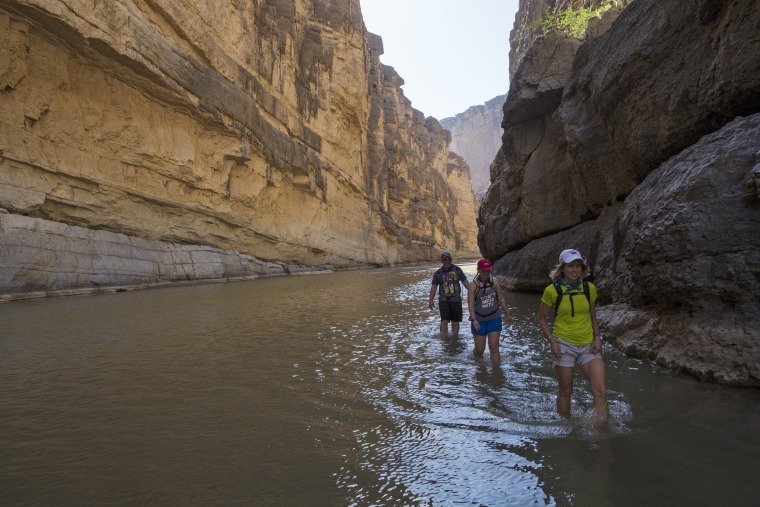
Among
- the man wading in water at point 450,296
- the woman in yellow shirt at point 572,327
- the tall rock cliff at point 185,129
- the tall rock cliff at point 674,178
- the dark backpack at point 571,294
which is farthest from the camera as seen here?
the tall rock cliff at point 185,129

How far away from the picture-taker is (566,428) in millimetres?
3311

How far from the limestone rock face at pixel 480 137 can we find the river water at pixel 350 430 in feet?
464

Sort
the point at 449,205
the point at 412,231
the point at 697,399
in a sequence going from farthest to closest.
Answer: the point at 449,205
the point at 412,231
the point at 697,399

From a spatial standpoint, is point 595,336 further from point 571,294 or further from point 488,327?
point 488,327

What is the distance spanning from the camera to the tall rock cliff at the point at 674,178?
4.42 metres

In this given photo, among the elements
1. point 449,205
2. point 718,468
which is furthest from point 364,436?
point 449,205

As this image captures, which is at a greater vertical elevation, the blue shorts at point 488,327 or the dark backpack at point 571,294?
the dark backpack at point 571,294

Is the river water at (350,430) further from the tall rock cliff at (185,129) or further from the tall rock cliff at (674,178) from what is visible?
the tall rock cliff at (185,129)

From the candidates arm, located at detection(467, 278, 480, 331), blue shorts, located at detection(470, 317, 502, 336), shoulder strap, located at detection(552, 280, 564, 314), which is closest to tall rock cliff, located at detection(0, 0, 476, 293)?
arm, located at detection(467, 278, 480, 331)

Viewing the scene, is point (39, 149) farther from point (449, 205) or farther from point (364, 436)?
point (449, 205)

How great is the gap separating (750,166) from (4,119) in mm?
18137

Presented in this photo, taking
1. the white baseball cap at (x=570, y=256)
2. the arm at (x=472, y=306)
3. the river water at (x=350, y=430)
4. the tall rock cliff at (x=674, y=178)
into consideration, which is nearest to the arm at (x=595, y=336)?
the white baseball cap at (x=570, y=256)

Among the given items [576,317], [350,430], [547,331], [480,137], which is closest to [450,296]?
[547,331]

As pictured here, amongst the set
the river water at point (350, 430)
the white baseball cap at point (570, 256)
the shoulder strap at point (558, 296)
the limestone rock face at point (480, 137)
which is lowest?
the river water at point (350, 430)
